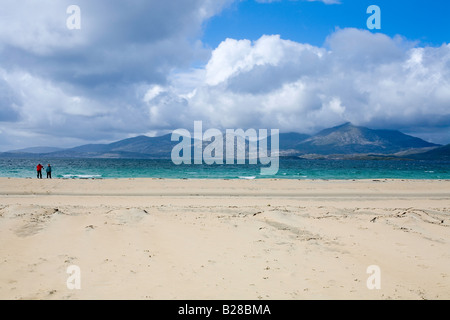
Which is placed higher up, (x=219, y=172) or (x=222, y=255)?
(x=219, y=172)

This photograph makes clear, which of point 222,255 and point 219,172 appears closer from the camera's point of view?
point 222,255

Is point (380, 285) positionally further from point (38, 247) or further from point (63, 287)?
point (38, 247)

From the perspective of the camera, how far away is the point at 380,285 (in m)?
6.25

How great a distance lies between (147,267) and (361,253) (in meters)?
5.72

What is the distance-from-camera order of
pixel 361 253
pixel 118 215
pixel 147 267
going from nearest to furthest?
pixel 147 267
pixel 361 253
pixel 118 215

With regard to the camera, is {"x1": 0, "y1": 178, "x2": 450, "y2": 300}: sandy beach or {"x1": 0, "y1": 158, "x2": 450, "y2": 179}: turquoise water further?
{"x1": 0, "y1": 158, "x2": 450, "y2": 179}: turquoise water

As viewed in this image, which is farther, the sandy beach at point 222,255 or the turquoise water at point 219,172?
the turquoise water at point 219,172

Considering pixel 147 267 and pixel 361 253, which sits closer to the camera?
pixel 147 267
